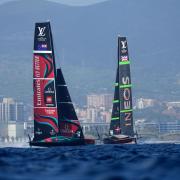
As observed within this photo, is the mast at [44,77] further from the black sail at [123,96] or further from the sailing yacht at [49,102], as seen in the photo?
the black sail at [123,96]

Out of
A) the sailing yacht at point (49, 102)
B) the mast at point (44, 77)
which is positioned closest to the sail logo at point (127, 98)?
the sailing yacht at point (49, 102)

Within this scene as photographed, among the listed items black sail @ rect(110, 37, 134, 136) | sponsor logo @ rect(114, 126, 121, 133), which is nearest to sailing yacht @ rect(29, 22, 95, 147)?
black sail @ rect(110, 37, 134, 136)

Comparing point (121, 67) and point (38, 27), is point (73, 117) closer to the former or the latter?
point (38, 27)

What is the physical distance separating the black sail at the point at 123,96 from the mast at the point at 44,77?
56.5ft

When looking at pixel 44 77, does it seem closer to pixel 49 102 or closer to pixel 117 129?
pixel 49 102

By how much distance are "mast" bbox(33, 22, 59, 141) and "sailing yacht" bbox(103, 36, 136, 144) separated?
1592cm

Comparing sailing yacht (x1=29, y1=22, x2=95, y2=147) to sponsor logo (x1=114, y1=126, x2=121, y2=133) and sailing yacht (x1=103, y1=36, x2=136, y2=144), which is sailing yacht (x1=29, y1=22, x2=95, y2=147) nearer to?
sailing yacht (x1=103, y1=36, x2=136, y2=144)

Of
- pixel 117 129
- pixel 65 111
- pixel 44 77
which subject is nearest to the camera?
pixel 44 77

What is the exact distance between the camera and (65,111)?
79188 mm

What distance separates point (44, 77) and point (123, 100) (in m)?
19.3

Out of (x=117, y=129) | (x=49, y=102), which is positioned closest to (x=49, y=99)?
(x=49, y=102)

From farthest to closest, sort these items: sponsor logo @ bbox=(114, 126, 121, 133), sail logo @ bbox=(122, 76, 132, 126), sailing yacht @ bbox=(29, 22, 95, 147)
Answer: sponsor logo @ bbox=(114, 126, 121, 133) < sail logo @ bbox=(122, 76, 132, 126) < sailing yacht @ bbox=(29, 22, 95, 147)

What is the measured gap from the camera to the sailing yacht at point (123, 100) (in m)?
94.3

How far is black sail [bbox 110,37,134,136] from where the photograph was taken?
9444 centimetres
